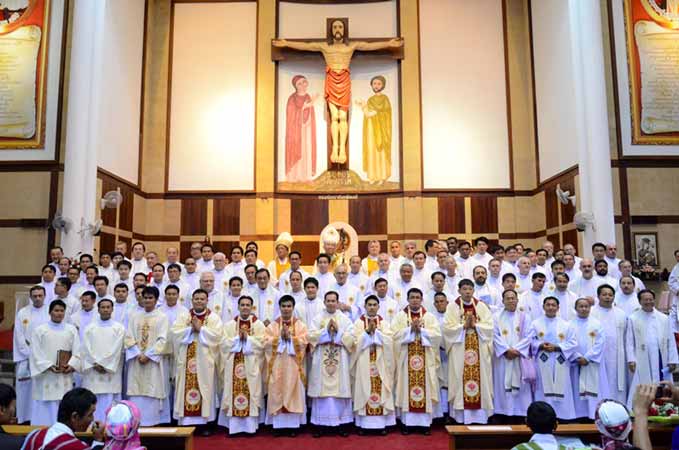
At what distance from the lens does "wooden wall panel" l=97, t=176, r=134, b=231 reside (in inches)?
441

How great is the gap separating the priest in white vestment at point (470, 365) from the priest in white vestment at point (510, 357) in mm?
148

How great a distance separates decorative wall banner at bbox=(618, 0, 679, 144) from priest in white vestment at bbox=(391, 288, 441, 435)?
5885 mm

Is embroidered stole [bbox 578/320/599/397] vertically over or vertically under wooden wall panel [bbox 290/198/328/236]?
under

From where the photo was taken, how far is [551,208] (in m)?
12.1

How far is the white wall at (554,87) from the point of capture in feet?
37.3

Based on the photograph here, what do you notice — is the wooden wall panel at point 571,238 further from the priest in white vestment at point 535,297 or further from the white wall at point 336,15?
the white wall at point 336,15

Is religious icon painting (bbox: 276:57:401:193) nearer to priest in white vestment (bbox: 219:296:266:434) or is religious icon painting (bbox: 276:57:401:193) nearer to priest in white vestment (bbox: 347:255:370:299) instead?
priest in white vestment (bbox: 347:255:370:299)

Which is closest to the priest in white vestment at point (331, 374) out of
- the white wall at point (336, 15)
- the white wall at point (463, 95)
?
the white wall at point (463, 95)

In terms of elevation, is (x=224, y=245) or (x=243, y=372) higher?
(x=224, y=245)

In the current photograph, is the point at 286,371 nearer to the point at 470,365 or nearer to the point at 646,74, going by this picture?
the point at 470,365

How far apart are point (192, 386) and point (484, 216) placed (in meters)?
7.99

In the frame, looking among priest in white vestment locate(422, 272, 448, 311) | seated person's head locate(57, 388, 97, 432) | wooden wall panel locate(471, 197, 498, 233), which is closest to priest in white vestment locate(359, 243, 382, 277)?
priest in white vestment locate(422, 272, 448, 311)

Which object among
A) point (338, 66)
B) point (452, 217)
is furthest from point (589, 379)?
point (338, 66)

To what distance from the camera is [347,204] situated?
13172 millimetres
